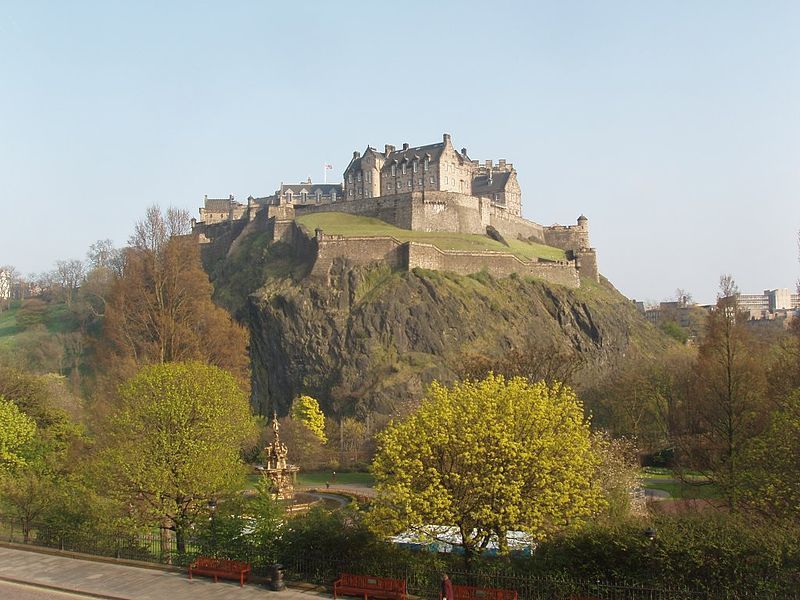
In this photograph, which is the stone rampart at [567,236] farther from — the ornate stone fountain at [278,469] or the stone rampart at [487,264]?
the ornate stone fountain at [278,469]

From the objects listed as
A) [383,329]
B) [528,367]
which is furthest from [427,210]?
[528,367]

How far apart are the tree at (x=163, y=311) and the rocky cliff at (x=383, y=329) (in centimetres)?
2016

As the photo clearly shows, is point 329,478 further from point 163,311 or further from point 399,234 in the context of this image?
point 399,234

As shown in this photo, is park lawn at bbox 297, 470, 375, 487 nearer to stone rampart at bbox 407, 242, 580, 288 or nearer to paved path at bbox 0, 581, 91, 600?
stone rampart at bbox 407, 242, 580, 288

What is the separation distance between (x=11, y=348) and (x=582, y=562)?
76207 mm

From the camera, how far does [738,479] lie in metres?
21.4

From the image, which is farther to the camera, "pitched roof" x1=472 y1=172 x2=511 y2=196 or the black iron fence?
"pitched roof" x1=472 y1=172 x2=511 y2=196

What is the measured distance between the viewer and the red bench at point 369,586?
17047 mm

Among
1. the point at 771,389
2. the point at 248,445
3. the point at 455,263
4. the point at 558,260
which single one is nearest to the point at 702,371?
the point at 771,389

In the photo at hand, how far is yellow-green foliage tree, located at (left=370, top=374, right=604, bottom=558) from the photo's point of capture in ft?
58.0

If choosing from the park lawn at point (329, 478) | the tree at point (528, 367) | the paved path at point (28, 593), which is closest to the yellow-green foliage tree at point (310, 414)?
the park lawn at point (329, 478)

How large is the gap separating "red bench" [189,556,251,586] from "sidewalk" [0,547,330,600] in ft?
0.60

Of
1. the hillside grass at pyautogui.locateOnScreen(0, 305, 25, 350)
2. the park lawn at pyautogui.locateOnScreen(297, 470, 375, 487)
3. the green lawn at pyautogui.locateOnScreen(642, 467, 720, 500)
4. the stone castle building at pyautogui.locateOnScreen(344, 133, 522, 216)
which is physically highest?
the stone castle building at pyautogui.locateOnScreen(344, 133, 522, 216)

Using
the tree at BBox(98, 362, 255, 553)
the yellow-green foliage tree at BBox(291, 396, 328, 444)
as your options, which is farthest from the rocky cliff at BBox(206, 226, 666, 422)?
the tree at BBox(98, 362, 255, 553)
